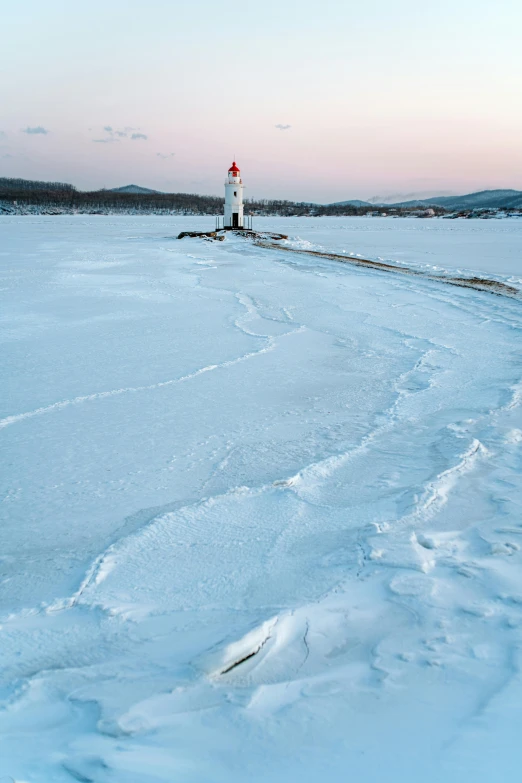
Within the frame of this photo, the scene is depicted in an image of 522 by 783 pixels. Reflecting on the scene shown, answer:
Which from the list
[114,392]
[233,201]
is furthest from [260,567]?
[233,201]

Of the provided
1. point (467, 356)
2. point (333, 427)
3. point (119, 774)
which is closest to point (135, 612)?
point (119, 774)

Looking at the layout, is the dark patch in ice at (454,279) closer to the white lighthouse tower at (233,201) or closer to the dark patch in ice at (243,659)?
the dark patch in ice at (243,659)

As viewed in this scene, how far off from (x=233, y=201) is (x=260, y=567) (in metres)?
44.9

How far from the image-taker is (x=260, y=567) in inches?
133

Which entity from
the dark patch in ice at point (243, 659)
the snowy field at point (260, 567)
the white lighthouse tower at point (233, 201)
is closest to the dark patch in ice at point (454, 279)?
the snowy field at point (260, 567)

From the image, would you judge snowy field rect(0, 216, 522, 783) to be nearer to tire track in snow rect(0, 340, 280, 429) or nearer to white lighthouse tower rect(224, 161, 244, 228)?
tire track in snow rect(0, 340, 280, 429)

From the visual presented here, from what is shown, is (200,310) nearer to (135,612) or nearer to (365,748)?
(135,612)

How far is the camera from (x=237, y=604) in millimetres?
3047

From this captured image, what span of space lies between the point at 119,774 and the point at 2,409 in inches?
178

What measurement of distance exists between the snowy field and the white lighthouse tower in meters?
39.6

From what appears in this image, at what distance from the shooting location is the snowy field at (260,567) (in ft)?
7.25

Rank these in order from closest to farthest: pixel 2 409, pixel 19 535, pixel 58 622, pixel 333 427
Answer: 1. pixel 58 622
2. pixel 19 535
3. pixel 333 427
4. pixel 2 409

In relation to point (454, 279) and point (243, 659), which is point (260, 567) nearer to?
point (243, 659)

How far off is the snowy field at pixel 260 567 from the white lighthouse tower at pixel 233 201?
39.6 meters
